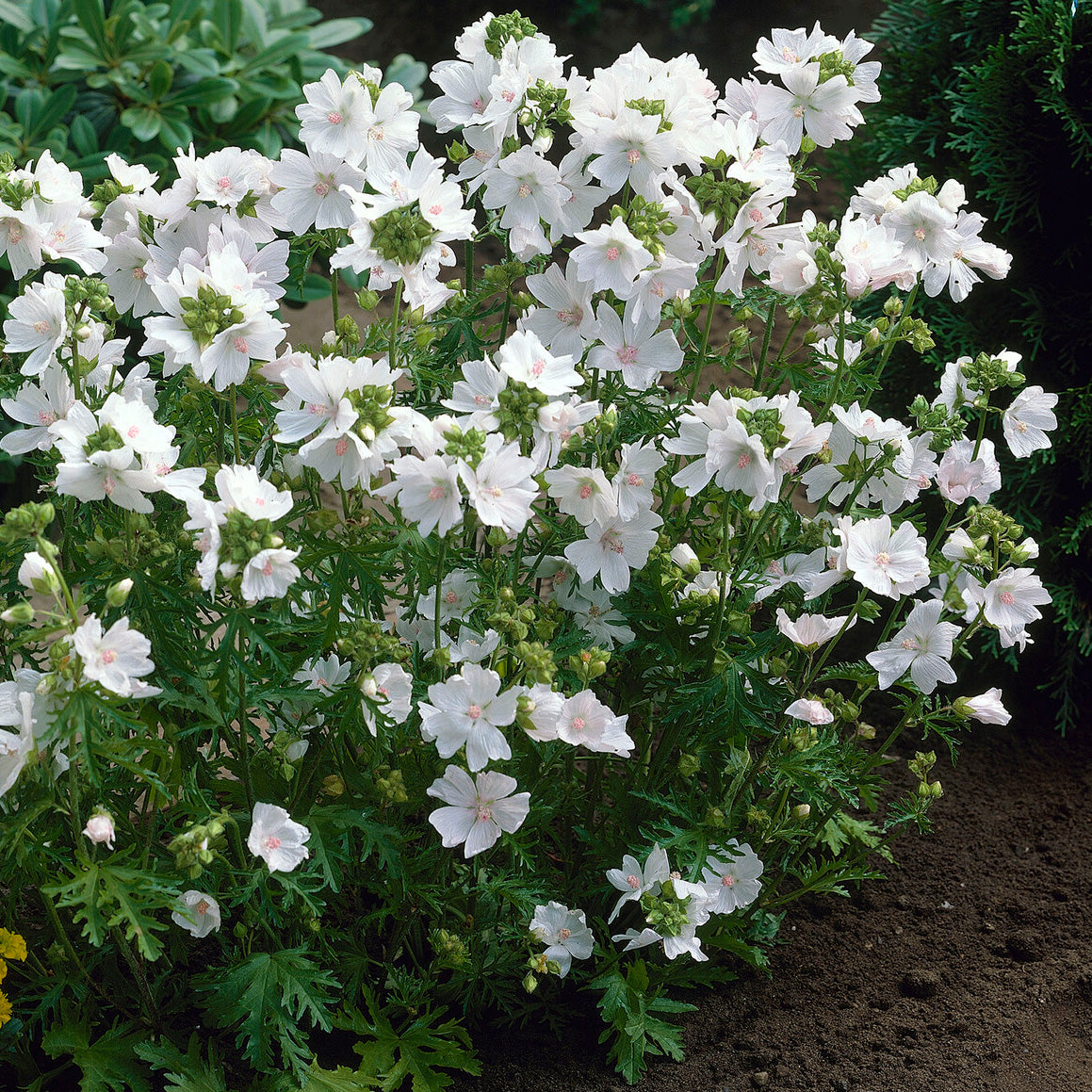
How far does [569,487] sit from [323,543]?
41cm

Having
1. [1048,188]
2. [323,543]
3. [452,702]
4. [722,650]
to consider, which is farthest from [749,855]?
[1048,188]

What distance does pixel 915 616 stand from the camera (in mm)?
2146

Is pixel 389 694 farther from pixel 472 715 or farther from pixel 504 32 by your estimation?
pixel 504 32

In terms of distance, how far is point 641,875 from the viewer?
2.22 metres

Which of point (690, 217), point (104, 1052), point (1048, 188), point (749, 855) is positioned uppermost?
point (1048, 188)

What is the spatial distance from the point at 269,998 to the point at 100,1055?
0.36 meters

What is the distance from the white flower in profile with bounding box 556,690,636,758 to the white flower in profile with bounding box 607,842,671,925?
0.29 m

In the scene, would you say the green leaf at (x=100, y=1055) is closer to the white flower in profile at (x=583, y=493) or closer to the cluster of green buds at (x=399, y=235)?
the white flower in profile at (x=583, y=493)

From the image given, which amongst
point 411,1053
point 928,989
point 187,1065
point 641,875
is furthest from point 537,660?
point 928,989

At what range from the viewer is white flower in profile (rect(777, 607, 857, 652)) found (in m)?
2.10

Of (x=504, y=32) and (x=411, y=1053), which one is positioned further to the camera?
(x=411, y=1053)

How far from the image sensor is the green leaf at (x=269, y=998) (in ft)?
6.56

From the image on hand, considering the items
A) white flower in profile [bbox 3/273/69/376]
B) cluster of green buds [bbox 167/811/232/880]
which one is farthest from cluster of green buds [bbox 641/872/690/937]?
white flower in profile [bbox 3/273/69/376]

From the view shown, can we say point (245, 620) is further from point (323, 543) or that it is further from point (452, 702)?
point (452, 702)
